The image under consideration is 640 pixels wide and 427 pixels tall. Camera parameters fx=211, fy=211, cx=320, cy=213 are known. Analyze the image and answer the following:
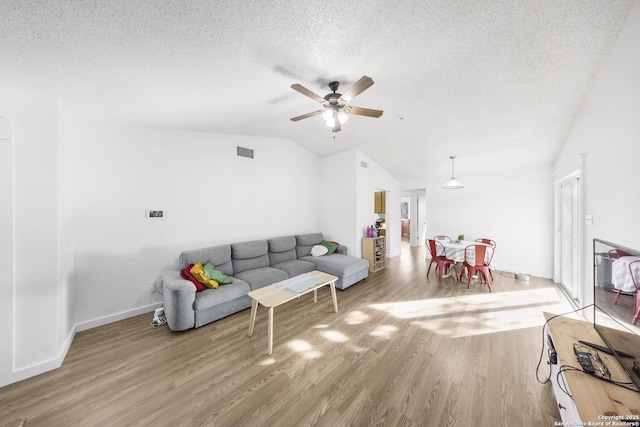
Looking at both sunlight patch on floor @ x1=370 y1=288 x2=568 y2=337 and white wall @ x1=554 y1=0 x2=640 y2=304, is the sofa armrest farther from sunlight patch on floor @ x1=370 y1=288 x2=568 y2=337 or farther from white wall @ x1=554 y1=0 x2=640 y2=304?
white wall @ x1=554 y1=0 x2=640 y2=304

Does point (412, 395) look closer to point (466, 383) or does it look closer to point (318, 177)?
point (466, 383)

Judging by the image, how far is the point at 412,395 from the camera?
1.67 m

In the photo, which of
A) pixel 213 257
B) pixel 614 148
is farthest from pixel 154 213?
pixel 614 148

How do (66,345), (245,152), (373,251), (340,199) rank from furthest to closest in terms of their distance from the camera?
1. (340,199)
2. (373,251)
3. (245,152)
4. (66,345)

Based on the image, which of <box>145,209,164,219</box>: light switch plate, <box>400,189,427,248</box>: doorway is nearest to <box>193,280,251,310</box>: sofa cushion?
<box>145,209,164,219</box>: light switch plate

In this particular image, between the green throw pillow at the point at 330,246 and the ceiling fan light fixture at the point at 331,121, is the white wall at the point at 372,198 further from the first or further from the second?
the ceiling fan light fixture at the point at 331,121

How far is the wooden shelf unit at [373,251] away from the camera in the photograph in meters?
4.64

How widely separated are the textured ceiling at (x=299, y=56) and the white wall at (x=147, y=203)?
1.35 feet

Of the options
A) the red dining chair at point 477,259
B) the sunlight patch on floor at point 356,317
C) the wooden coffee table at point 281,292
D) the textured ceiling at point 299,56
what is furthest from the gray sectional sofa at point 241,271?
the textured ceiling at point 299,56

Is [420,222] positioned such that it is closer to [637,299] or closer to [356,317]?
[356,317]

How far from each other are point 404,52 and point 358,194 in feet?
9.56

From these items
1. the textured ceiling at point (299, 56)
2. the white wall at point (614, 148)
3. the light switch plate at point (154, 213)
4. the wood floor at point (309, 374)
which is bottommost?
the wood floor at point (309, 374)

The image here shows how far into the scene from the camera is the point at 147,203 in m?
2.99

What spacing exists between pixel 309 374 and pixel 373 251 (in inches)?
122
